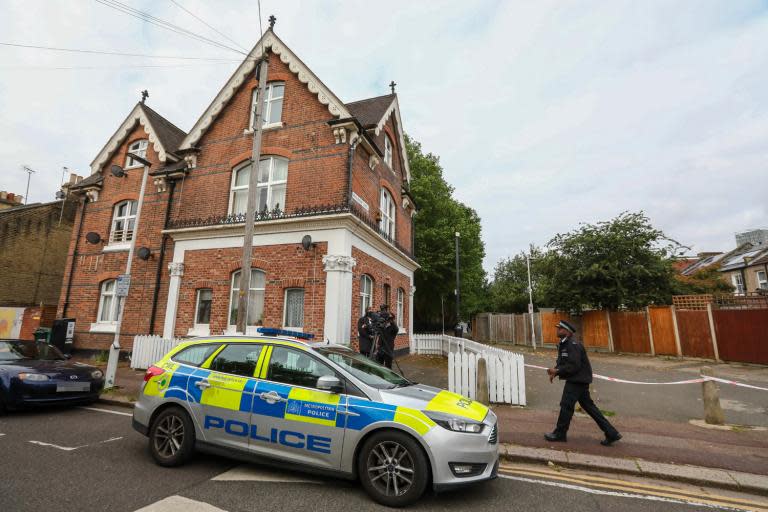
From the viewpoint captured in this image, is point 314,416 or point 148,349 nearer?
point 314,416

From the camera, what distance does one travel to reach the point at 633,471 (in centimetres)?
451

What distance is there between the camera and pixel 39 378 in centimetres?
673

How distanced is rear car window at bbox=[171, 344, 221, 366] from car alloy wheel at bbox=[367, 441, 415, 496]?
2.52 metres

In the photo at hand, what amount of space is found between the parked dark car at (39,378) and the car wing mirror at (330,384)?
6.26 meters

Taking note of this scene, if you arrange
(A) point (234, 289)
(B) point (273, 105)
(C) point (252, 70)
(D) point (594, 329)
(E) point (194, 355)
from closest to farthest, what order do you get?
1. (E) point (194, 355)
2. (A) point (234, 289)
3. (B) point (273, 105)
4. (C) point (252, 70)
5. (D) point (594, 329)

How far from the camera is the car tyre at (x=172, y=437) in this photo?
4.39 meters

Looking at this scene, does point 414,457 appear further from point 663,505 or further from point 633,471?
point 633,471

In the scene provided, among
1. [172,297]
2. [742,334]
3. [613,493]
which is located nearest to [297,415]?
[613,493]

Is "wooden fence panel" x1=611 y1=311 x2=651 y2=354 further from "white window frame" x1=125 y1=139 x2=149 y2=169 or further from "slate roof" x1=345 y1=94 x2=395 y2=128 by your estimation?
"white window frame" x1=125 y1=139 x2=149 y2=169

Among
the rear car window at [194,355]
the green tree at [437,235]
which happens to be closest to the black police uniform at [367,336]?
the rear car window at [194,355]

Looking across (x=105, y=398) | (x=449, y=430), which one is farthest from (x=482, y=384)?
(x=105, y=398)

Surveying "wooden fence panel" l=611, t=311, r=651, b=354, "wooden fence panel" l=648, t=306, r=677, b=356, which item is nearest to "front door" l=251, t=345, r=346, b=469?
"wooden fence panel" l=648, t=306, r=677, b=356

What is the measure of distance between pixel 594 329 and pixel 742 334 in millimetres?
6692

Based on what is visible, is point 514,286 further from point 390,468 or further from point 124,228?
point 390,468
